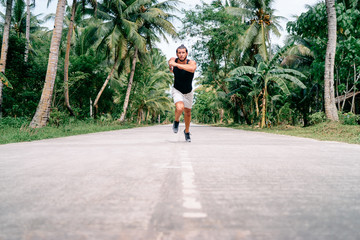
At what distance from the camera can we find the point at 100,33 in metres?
22.0

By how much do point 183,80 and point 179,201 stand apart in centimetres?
491

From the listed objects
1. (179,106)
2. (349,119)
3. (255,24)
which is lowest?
(349,119)

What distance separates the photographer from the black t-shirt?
661 cm

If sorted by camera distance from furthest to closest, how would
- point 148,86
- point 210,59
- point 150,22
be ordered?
point 148,86, point 210,59, point 150,22

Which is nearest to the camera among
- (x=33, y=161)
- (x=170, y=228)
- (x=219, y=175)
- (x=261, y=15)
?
(x=170, y=228)

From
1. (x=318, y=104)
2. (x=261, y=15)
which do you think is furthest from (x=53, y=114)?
(x=318, y=104)

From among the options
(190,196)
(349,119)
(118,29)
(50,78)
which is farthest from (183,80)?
(118,29)

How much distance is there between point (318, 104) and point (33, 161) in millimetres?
24329

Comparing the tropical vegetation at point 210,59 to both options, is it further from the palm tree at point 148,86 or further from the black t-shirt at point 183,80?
the black t-shirt at point 183,80

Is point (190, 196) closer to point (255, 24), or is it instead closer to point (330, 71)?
point (330, 71)

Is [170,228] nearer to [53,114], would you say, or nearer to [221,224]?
[221,224]

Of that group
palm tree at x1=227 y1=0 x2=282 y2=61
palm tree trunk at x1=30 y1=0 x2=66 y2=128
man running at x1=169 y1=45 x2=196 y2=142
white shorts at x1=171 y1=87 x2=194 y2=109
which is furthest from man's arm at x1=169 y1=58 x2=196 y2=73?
palm tree at x1=227 y1=0 x2=282 y2=61

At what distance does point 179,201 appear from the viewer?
6.67 feet

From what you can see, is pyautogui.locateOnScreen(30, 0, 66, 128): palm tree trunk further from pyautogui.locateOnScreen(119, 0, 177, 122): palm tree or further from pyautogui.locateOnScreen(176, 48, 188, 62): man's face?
pyautogui.locateOnScreen(119, 0, 177, 122): palm tree
